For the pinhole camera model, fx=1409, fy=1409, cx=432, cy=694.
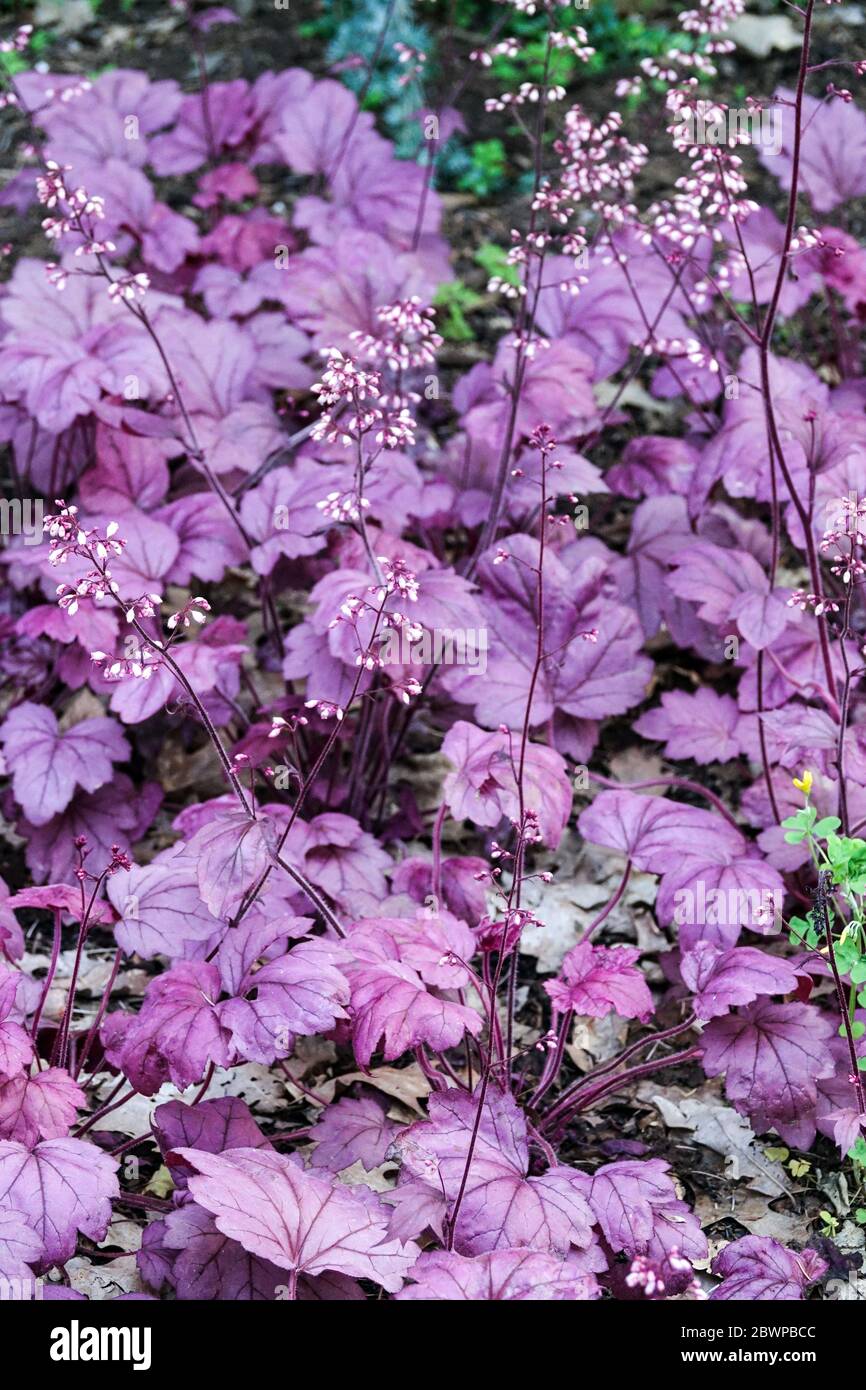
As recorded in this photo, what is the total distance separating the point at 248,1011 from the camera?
246 cm

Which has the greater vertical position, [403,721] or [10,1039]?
[403,721]

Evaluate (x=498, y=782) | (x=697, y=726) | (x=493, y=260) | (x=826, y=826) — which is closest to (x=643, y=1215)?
(x=826, y=826)

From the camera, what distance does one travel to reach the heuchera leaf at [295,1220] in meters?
2.18

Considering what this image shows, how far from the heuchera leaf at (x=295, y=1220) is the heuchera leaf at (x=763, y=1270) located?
0.59m

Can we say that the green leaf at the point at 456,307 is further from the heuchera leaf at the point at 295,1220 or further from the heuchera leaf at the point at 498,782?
the heuchera leaf at the point at 295,1220

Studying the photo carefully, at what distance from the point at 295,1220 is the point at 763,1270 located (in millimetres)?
833

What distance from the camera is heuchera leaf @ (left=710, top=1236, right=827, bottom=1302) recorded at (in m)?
2.41

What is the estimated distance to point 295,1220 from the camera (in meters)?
2.25

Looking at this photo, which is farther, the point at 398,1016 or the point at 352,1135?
the point at 352,1135

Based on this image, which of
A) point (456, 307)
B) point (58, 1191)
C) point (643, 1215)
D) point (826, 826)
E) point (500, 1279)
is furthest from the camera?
point (456, 307)

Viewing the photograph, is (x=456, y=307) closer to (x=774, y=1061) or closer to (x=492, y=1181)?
(x=774, y=1061)

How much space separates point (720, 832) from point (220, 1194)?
4.42 ft

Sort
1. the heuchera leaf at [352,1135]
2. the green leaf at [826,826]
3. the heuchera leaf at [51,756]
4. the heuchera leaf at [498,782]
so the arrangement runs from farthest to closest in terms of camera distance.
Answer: the heuchera leaf at [51,756]
the heuchera leaf at [498,782]
the heuchera leaf at [352,1135]
the green leaf at [826,826]

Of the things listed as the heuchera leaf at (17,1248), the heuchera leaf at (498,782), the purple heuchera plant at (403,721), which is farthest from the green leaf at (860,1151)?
the heuchera leaf at (17,1248)
